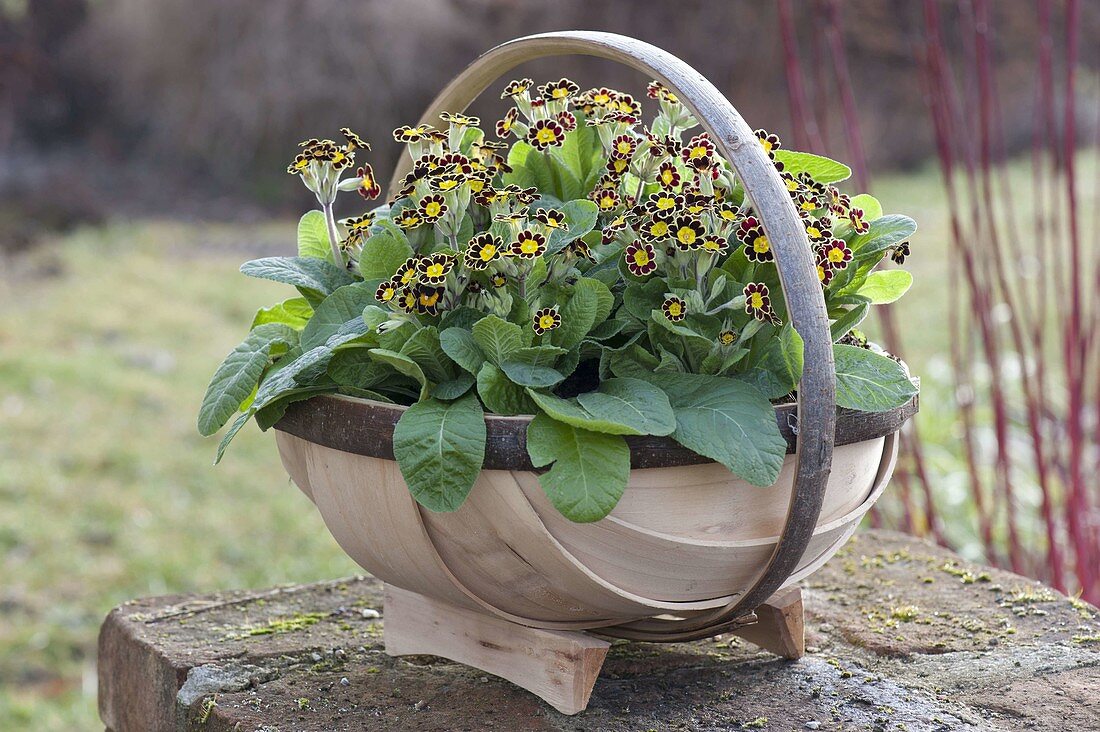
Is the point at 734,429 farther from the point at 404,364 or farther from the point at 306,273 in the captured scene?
the point at 306,273

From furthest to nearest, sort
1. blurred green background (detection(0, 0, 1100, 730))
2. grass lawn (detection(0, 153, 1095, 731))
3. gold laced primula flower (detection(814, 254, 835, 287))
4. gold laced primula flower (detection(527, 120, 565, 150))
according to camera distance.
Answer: blurred green background (detection(0, 0, 1100, 730)) → grass lawn (detection(0, 153, 1095, 731)) → gold laced primula flower (detection(527, 120, 565, 150)) → gold laced primula flower (detection(814, 254, 835, 287))

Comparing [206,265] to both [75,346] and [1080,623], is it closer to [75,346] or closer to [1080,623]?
[75,346]

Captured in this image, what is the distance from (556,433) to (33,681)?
6.19 ft

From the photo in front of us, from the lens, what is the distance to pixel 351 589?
5.22ft

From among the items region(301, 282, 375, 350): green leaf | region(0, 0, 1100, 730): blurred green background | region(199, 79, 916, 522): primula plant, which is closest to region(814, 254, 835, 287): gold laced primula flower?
region(199, 79, 916, 522): primula plant

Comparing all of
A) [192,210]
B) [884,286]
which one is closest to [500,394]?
[884,286]

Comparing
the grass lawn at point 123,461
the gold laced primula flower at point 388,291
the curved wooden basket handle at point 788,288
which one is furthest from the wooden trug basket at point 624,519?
the grass lawn at point 123,461

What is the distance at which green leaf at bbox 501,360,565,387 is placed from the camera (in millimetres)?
996

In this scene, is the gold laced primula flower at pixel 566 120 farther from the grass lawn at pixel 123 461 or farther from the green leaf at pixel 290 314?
the grass lawn at pixel 123 461

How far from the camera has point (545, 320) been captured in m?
Answer: 0.99

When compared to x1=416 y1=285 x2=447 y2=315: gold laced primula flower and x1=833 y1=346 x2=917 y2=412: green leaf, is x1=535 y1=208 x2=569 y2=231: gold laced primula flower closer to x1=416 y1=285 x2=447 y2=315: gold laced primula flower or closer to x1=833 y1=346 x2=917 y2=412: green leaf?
x1=416 y1=285 x2=447 y2=315: gold laced primula flower

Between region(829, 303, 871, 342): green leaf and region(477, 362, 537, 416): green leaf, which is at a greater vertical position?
region(829, 303, 871, 342): green leaf

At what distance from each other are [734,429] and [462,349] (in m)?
0.27

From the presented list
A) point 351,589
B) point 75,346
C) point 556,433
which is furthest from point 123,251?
point 556,433
